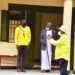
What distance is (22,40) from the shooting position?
1494cm

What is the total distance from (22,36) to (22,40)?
0.16 metres

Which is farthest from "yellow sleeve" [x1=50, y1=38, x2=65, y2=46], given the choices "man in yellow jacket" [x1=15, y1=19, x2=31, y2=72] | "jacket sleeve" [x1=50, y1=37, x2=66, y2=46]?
"man in yellow jacket" [x1=15, y1=19, x2=31, y2=72]

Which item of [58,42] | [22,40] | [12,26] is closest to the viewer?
[58,42]

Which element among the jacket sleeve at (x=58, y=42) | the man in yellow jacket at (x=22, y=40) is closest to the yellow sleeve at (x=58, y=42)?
the jacket sleeve at (x=58, y=42)

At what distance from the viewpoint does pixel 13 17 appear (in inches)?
631

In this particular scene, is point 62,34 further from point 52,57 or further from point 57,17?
point 57,17

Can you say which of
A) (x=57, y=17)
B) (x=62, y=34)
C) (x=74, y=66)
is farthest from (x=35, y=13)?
(x=62, y=34)

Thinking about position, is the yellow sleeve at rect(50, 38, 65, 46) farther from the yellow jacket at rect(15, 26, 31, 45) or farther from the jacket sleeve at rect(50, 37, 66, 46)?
the yellow jacket at rect(15, 26, 31, 45)

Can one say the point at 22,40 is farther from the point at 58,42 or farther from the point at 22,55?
the point at 58,42

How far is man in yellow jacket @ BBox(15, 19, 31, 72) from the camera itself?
587 inches

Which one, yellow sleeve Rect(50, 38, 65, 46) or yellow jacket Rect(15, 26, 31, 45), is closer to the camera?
yellow sleeve Rect(50, 38, 65, 46)

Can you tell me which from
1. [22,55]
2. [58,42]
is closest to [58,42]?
[58,42]

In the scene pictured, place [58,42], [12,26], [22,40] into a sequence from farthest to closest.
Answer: [12,26]
[22,40]
[58,42]

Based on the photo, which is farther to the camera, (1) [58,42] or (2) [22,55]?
(2) [22,55]
